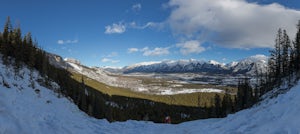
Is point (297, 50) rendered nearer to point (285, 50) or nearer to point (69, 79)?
point (285, 50)

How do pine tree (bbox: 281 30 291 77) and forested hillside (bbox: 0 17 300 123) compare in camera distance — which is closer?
forested hillside (bbox: 0 17 300 123)

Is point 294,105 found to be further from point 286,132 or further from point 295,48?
point 295,48

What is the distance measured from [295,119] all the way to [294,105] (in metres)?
2.54

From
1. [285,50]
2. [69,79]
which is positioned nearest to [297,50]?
[285,50]

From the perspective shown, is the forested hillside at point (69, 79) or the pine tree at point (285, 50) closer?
the forested hillside at point (69, 79)

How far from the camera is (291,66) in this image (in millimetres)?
58500

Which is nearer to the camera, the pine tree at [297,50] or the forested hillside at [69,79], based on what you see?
the forested hillside at [69,79]

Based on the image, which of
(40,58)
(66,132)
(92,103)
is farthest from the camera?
(92,103)

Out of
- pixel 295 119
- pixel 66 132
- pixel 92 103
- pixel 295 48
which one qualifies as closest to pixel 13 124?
pixel 66 132

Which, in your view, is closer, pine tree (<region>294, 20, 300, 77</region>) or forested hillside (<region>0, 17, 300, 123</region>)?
forested hillside (<region>0, 17, 300, 123</region>)

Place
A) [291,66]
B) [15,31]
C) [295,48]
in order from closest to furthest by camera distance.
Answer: [15,31] → [291,66] → [295,48]

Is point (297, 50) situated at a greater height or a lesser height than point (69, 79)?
greater

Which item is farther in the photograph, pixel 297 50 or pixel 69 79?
pixel 69 79

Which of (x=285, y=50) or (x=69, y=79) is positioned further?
(x=69, y=79)
